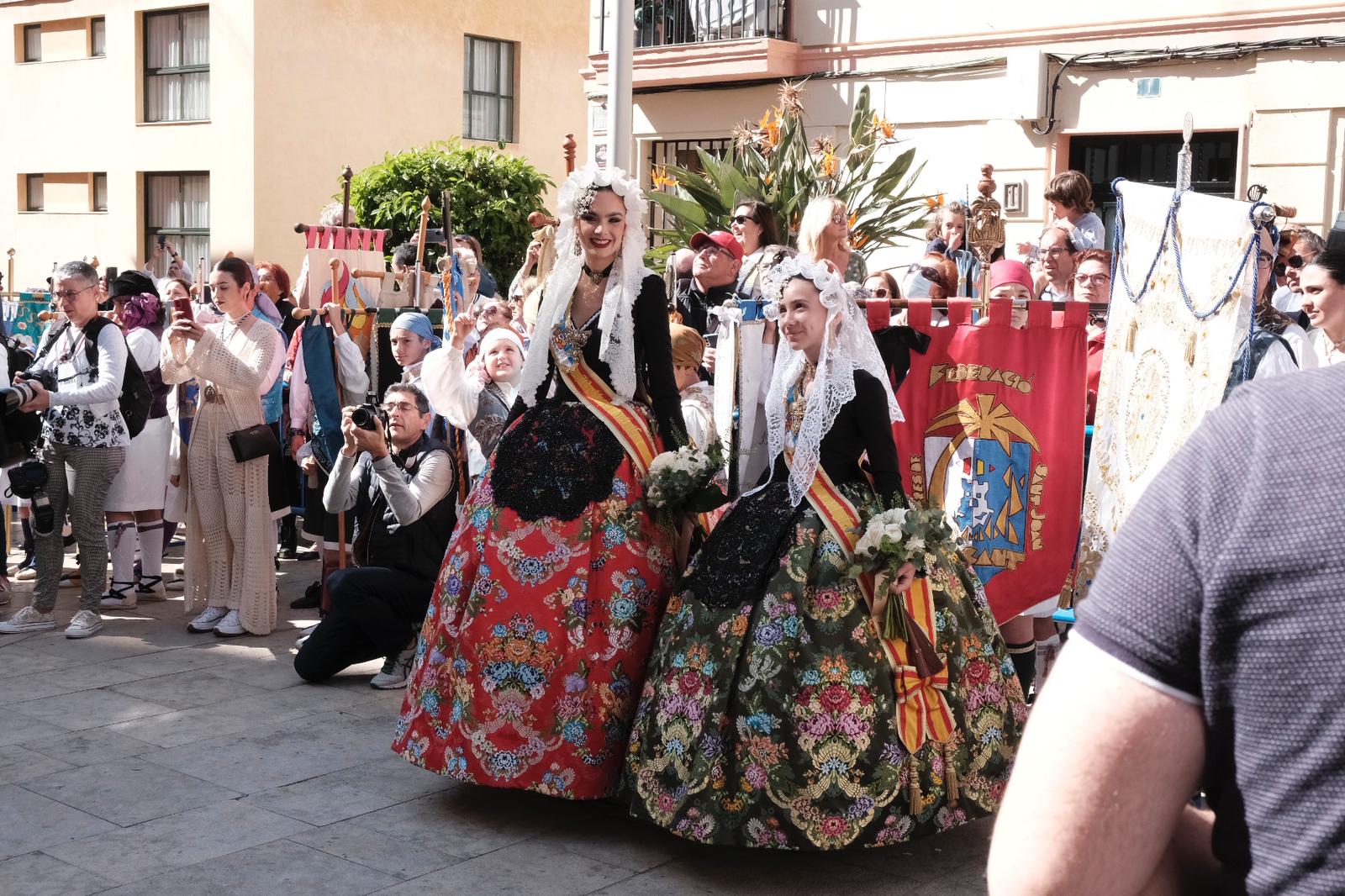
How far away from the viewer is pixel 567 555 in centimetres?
452

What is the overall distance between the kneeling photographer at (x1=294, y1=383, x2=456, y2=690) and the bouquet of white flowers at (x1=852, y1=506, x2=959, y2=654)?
8.00 ft

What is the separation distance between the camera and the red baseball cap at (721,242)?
6.80 meters

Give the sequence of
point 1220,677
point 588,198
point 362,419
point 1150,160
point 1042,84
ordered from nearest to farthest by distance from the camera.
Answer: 1. point 1220,677
2. point 588,198
3. point 362,419
4. point 1150,160
5. point 1042,84

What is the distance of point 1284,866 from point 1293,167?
38.6ft

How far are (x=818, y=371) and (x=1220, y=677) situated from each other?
10.5 feet

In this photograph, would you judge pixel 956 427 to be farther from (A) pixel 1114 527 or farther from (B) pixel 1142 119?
(B) pixel 1142 119

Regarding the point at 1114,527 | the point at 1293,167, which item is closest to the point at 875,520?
the point at 1114,527

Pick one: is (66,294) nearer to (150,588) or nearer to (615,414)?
(150,588)

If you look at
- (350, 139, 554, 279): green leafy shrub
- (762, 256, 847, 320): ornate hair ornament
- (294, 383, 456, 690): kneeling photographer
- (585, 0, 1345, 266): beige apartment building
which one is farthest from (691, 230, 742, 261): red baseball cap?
(350, 139, 554, 279): green leafy shrub

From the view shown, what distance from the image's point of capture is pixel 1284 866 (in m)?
1.20

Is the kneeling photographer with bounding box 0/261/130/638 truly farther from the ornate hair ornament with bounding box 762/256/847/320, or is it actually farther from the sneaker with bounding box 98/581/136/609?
the ornate hair ornament with bounding box 762/256/847/320

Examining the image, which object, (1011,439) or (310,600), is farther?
(310,600)

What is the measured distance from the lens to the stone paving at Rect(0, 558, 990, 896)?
4117mm

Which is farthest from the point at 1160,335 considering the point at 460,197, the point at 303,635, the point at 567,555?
the point at 460,197
